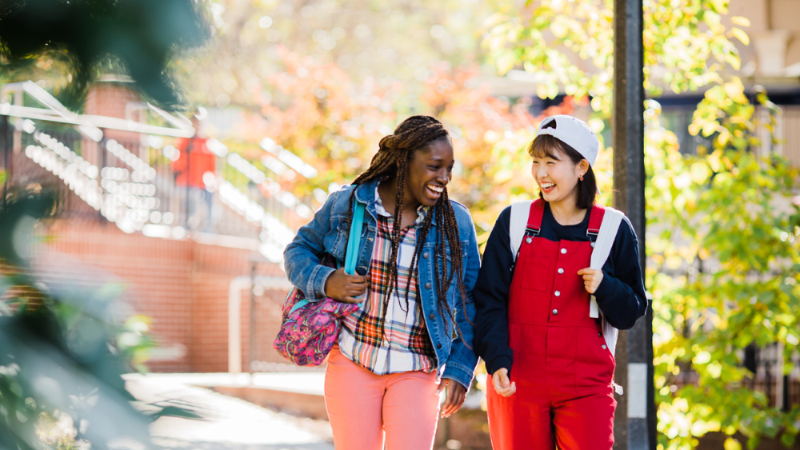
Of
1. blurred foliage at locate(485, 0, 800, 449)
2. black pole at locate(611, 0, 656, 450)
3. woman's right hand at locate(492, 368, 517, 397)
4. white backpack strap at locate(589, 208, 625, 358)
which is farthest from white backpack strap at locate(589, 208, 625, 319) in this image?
blurred foliage at locate(485, 0, 800, 449)

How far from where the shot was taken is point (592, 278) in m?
2.56

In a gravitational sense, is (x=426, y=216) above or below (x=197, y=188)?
below

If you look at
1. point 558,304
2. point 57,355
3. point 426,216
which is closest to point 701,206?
point 558,304

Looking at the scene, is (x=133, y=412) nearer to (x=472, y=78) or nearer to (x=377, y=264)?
(x=377, y=264)

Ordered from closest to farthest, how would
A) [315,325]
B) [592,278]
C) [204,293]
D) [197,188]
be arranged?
[592,278]
[315,325]
[204,293]
[197,188]

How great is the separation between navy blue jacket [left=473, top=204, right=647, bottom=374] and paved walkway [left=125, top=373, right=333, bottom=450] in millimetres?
938

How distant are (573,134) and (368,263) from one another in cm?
93

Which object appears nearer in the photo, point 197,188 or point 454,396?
point 454,396

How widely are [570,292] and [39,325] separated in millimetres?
2095

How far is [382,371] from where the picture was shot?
264 cm

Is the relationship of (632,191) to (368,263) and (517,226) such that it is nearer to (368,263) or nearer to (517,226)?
(517,226)

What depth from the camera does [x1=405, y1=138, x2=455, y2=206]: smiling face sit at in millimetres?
2646

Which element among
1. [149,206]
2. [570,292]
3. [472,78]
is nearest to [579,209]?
[570,292]

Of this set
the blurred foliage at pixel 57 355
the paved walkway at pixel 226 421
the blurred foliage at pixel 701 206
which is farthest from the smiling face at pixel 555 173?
the blurred foliage at pixel 57 355
